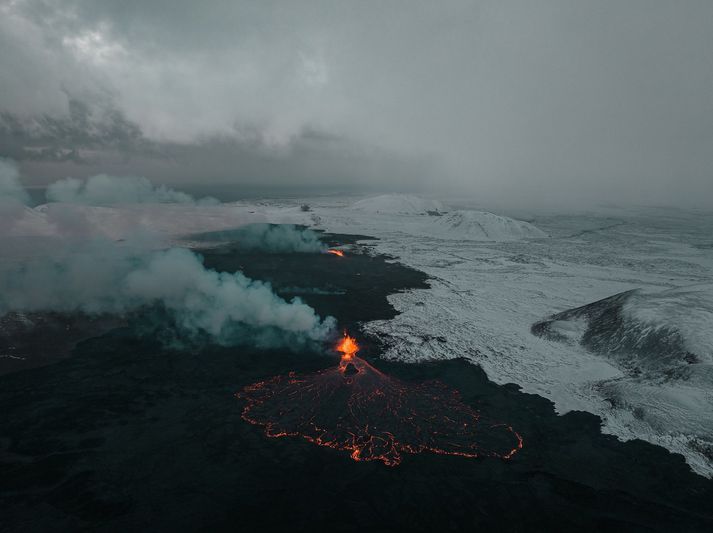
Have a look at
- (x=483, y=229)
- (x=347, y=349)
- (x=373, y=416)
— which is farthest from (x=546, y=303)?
(x=483, y=229)

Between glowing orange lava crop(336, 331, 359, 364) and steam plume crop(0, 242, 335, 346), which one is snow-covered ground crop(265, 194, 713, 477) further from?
steam plume crop(0, 242, 335, 346)

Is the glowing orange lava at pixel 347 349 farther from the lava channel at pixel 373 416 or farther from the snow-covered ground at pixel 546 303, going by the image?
the snow-covered ground at pixel 546 303

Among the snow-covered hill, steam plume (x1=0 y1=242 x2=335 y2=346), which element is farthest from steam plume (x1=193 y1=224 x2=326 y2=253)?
the snow-covered hill

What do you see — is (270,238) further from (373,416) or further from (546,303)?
(373,416)

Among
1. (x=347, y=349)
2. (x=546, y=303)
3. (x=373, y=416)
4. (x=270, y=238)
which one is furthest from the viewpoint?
(x=270, y=238)

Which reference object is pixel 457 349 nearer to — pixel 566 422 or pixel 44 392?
pixel 566 422

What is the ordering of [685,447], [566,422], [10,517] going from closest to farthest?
[10,517] < [685,447] < [566,422]

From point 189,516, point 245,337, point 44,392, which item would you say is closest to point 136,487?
point 189,516
